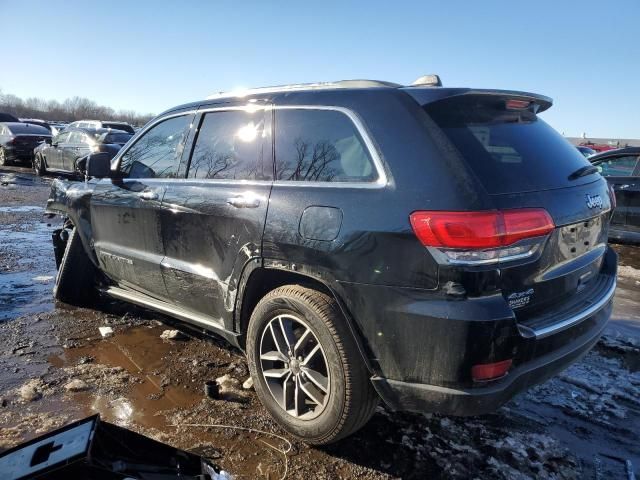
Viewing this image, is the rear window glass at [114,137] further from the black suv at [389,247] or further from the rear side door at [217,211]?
the black suv at [389,247]

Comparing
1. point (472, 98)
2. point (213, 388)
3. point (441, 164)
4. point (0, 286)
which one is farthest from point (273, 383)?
point (0, 286)

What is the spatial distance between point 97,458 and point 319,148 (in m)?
1.83

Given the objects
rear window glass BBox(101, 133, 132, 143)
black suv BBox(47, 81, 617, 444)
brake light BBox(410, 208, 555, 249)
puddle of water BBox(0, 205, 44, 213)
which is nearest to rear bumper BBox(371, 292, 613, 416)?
black suv BBox(47, 81, 617, 444)

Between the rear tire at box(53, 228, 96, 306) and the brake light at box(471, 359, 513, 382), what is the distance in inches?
155

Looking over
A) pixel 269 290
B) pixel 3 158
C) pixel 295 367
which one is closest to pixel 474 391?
pixel 295 367

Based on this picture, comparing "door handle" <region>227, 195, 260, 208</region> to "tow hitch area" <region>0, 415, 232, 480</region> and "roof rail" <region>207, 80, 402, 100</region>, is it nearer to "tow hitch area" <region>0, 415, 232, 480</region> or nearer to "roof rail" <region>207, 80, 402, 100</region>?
"roof rail" <region>207, 80, 402, 100</region>

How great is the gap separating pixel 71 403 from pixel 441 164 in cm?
275

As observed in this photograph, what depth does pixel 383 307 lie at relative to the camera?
234 centimetres

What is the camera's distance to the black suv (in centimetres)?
221

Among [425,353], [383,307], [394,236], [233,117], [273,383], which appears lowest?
[273,383]

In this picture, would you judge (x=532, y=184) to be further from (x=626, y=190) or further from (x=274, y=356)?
(x=626, y=190)

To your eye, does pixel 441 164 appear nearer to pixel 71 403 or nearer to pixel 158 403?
pixel 158 403

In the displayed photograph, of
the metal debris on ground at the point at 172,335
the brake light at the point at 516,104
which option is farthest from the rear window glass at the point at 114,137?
the brake light at the point at 516,104

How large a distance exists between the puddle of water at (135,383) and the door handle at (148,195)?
1252 mm
